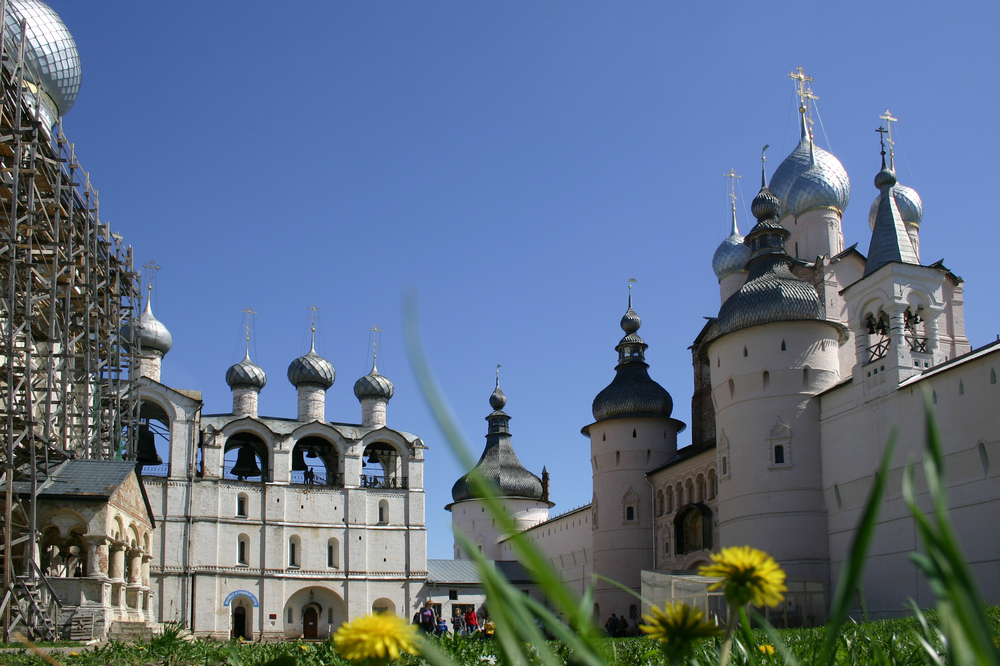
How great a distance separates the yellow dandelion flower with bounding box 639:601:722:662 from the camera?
1.26 meters

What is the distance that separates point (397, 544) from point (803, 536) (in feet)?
52.8

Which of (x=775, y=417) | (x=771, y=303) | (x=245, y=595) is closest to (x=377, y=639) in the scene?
(x=775, y=417)

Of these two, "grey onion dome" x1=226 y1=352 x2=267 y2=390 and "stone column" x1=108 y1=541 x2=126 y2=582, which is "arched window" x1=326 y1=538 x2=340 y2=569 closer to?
"grey onion dome" x1=226 y1=352 x2=267 y2=390

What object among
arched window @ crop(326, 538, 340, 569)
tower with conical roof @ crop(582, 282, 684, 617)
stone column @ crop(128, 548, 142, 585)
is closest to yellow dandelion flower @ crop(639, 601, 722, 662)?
stone column @ crop(128, 548, 142, 585)

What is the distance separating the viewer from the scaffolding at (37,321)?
567 inches

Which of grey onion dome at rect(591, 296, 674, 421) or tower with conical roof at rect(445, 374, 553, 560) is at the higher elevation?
grey onion dome at rect(591, 296, 674, 421)

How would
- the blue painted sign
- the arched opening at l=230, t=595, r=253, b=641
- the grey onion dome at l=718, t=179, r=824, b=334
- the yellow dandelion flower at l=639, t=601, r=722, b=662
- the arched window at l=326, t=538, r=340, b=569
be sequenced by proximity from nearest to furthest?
the yellow dandelion flower at l=639, t=601, r=722, b=662 → the grey onion dome at l=718, t=179, r=824, b=334 → the blue painted sign → the arched opening at l=230, t=595, r=253, b=641 → the arched window at l=326, t=538, r=340, b=569

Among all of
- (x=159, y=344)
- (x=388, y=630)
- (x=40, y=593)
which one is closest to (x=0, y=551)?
(x=40, y=593)

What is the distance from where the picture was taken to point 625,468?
31.3 metres

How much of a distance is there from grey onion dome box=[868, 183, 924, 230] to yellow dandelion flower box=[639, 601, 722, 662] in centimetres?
3171

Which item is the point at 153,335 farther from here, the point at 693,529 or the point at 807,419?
the point at 807,419

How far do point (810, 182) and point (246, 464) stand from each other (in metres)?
21.2

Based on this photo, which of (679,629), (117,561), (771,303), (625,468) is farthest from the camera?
(625,468)

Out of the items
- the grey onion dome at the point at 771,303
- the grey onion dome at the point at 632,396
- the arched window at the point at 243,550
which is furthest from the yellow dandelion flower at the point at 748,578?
the arched window at the point at 243,550
